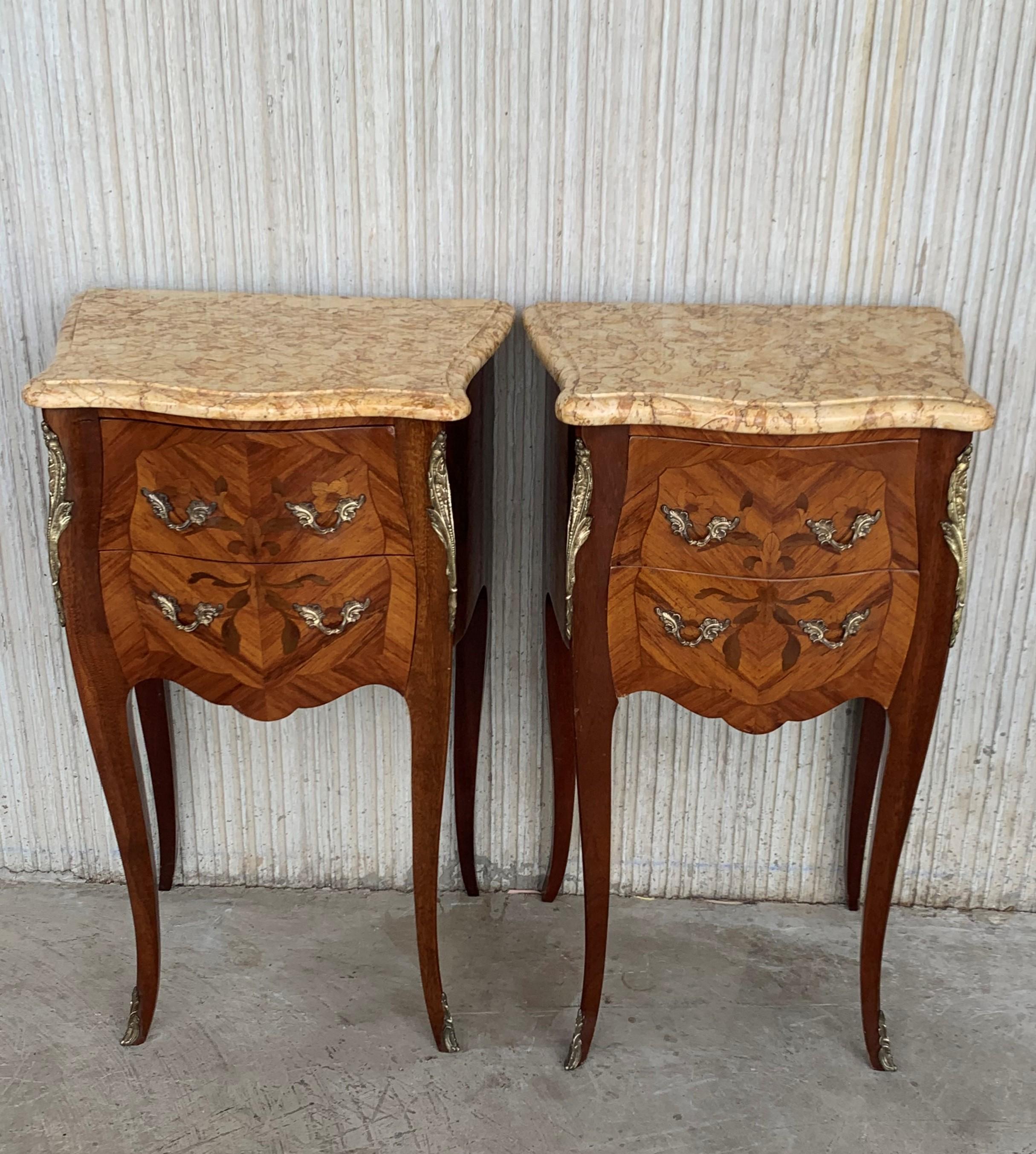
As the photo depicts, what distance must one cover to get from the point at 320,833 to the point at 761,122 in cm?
142

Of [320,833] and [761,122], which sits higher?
[761,122]

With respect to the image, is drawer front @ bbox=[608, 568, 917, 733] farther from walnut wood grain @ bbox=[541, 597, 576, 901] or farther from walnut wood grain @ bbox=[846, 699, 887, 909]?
walnut wood grain @ bbox=[846, 699, 887, 909]

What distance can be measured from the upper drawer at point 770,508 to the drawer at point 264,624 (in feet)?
1.04

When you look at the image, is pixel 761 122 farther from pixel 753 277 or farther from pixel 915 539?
pixel 915 539

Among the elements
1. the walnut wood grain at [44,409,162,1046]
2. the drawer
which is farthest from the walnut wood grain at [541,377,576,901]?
the walnut wood grain at [44,409,162,1046]

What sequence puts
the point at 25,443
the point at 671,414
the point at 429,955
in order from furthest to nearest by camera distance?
the point at 25,443 → the point at 429,955 → the point at 671,414

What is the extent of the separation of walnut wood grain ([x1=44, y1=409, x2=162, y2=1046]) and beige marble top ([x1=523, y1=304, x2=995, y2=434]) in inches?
23.3

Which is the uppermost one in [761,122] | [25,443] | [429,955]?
[761,122]

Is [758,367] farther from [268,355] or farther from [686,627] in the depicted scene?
[268,355]

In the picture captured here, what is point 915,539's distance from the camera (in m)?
1.38

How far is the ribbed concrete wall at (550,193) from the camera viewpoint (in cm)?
164

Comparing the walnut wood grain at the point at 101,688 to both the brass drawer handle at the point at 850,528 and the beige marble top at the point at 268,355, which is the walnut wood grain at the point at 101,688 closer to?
the beige marble top at the point at 268,355

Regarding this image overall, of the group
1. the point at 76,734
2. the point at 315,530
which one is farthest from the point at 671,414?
the point at 76,734

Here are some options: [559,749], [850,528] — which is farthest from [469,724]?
[850,528]
